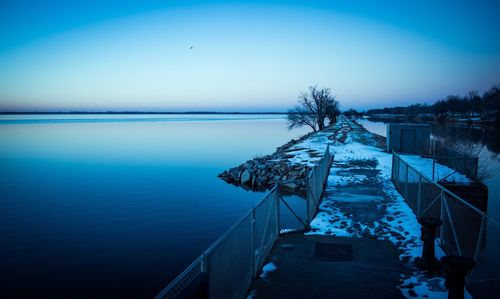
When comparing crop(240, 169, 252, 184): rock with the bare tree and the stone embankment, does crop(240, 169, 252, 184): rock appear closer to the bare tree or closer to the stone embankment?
the stone embankment

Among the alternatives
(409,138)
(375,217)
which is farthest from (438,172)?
(409,138)

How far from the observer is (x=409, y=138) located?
960 inches

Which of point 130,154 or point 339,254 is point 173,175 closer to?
point 130,154

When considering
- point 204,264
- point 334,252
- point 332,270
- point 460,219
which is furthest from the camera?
point 460,219

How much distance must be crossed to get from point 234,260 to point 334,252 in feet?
9.84

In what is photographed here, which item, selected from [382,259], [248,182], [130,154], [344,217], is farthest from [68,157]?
[382,259]

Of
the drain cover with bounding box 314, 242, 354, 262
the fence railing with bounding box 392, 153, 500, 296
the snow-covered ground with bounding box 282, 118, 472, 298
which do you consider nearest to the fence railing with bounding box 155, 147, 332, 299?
the drain cover with bounding box 314, 242, 354, 262

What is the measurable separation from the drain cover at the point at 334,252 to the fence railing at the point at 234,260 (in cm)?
117

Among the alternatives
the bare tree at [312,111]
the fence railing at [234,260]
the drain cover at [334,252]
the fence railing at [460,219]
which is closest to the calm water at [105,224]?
the fence railing at [234,260]

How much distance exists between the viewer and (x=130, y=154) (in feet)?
117

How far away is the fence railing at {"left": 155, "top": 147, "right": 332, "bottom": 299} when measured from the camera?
12.9 ft

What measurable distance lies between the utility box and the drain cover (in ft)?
60.9

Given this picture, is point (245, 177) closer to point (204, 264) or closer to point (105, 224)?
point (105, 224)

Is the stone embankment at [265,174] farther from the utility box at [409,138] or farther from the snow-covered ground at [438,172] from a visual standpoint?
the utility box at [409,138]
